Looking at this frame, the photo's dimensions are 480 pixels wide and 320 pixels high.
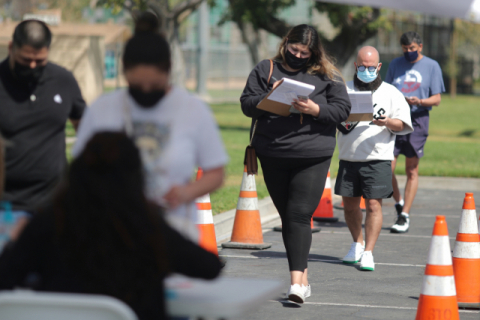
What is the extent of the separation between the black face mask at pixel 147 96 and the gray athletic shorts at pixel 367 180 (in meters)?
3.88

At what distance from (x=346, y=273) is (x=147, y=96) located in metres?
3.89

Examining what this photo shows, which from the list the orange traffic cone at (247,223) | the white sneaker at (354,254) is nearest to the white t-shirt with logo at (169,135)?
the white sneaker at (354,254)

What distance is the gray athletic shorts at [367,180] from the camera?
258 inches

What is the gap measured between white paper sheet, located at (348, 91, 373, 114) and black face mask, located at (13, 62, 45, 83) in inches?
111

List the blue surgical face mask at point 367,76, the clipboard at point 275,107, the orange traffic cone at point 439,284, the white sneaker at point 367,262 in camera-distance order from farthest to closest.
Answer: the blue surgical face mask at point 367,76 → the white sneaker at point 367,262 → the clipboard at point 275,107 → the orange traffic cone at point 439,284

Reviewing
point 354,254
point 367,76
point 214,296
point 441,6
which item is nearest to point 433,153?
point 441,6

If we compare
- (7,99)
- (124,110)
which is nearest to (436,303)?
(124,110)

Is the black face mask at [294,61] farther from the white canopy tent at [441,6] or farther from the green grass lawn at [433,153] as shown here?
the green grass lawn at [433,153]

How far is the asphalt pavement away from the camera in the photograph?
521 centimetres

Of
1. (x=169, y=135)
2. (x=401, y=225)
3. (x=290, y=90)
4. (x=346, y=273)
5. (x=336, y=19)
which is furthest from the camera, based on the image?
(x=336, y=19)

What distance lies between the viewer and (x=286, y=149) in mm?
5250

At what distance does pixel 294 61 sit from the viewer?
527 centimetres

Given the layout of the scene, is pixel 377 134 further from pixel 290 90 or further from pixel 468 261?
pixel 290 90

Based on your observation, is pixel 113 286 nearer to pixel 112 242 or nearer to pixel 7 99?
pixel 112 242
